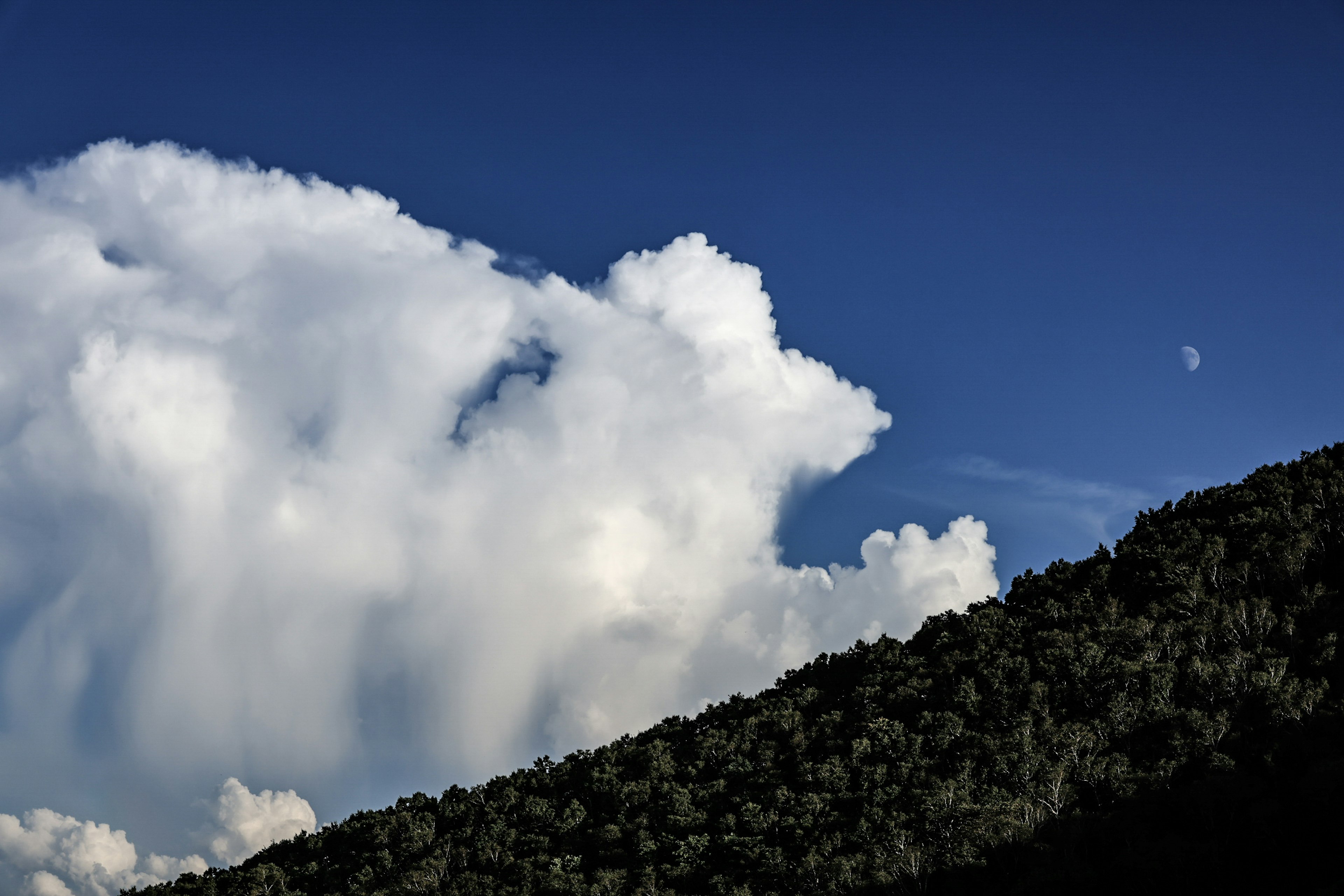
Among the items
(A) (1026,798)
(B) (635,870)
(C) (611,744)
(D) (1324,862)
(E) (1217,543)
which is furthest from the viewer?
(C) (611,744)

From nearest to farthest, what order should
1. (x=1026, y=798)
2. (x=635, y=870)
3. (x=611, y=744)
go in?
(x=1026, y=798) < (x=635, y=870) < (x=611, y=744)

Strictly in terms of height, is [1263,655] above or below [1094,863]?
above

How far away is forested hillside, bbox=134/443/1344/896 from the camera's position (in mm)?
54750

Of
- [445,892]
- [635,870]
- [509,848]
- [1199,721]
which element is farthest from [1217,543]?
[445,892]

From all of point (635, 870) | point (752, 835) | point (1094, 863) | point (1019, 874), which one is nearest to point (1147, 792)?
point (1094, 863)

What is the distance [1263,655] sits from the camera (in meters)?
65.6

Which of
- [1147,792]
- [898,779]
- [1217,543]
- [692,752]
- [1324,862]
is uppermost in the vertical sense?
[1217,543]

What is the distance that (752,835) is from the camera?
63.8m

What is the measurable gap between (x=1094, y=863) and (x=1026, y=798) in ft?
17.3

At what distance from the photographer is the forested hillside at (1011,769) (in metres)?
54.8

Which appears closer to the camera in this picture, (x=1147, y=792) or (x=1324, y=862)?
(x=1324, y=862)

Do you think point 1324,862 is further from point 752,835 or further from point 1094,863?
point 752,835

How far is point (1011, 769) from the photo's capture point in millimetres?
62000

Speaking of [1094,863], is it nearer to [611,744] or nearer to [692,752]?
[692,752]
